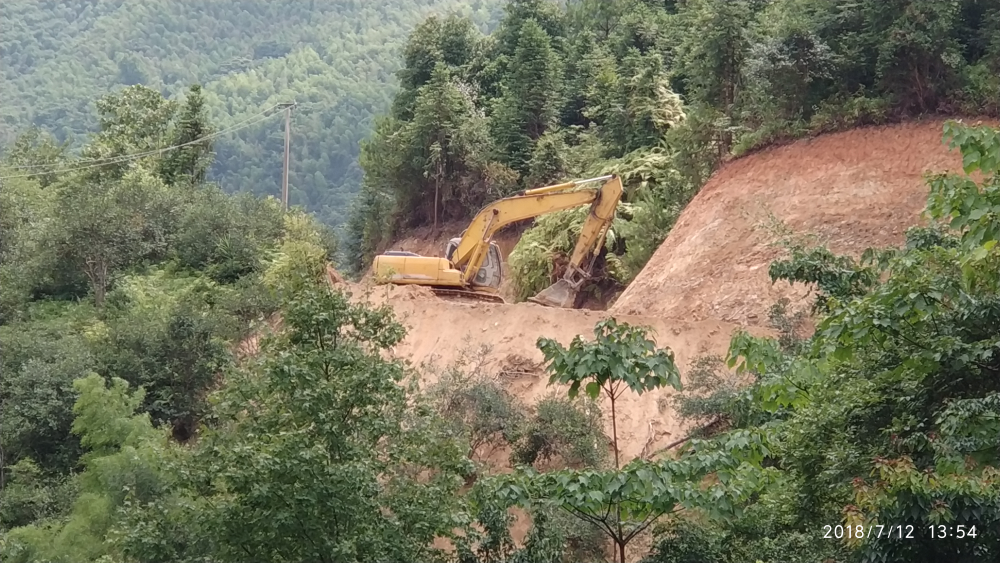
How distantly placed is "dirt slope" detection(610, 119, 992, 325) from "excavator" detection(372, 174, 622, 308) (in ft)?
4.94

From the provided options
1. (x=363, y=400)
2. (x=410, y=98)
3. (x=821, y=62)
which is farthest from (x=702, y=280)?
(x=410, y=98)

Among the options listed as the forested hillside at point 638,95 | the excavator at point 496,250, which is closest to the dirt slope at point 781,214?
the forested hillside at point 638,95

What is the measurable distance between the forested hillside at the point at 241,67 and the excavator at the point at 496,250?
37.7m

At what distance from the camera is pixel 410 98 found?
142ft

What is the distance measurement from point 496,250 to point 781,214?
6.27m

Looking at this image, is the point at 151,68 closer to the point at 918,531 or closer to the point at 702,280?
the point at 702,280

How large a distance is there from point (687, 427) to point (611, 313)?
4249 mm

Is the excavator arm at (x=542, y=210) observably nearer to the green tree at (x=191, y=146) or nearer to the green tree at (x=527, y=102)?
the green tree at (x=527, y=102)

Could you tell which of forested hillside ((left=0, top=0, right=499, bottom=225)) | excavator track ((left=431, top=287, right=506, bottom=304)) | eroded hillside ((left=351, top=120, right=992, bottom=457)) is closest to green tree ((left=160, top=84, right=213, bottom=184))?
excavator track ((left=431, top=287, right=506, bottom=304))

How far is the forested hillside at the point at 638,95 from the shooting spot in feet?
80.8

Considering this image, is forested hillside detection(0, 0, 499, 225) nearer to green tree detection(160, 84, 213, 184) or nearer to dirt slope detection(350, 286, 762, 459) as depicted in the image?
green tree detection(160, 84, 213, 184)

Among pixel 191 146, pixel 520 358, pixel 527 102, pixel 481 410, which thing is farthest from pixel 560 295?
pixel 191 146

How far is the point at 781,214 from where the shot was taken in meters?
24.4

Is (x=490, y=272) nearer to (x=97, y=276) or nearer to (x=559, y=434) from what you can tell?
(x=559, y=434)
